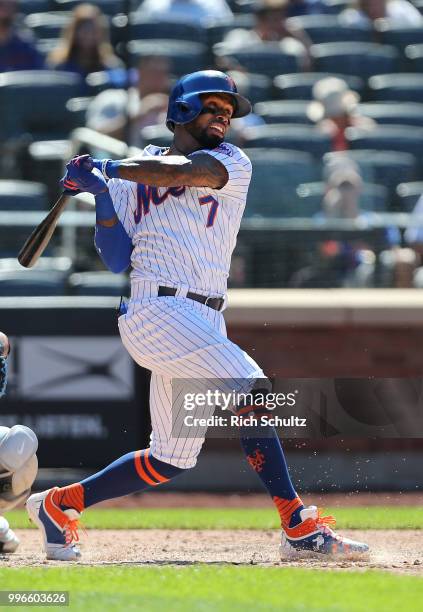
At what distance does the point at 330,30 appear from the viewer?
29.8ft

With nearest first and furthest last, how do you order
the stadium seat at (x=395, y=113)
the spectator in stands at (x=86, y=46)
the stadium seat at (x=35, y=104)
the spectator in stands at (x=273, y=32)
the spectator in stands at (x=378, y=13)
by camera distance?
the stadium seat at (x=35, y=104), the spectator in stands at (x=86, y=46), the stadium seat at (x=395, y=113), the spectator in stands at (x=273, y=32), the spectator in stands at (x=378, y=13)

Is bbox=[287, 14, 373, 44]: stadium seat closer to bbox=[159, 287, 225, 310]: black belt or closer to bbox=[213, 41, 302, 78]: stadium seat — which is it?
bbox=[213, 41, 302, 78]: stadium seat

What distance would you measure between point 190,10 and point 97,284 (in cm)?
274

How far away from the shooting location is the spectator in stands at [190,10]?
8555 mm

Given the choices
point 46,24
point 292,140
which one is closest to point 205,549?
point 292,140

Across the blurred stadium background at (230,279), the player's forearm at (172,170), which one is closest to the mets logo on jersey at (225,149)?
the player's forearm at (172,170)

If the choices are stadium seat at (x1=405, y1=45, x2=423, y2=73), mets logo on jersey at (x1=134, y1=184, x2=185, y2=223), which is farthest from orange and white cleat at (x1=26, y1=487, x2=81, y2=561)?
stadium seat at (x1=405, y1=45, x2=423, y2=73)

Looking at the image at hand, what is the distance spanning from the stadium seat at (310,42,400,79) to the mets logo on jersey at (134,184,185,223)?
4.68m

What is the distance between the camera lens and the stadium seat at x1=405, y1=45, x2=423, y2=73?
9.02m

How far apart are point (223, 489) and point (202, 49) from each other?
311 centimetres

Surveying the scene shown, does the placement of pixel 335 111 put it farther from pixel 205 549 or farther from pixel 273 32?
pixel 205 549

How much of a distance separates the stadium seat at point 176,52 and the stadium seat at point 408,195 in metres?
1.63

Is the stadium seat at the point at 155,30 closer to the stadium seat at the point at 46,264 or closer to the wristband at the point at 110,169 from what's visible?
the stadium seat at the point at 46,264

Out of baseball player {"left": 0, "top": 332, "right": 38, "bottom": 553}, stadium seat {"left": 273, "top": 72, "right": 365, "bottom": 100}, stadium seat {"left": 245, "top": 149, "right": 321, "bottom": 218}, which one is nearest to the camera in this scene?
baseball player {"left": 0, "top": 332, "right": 38, "bottom": 553}
